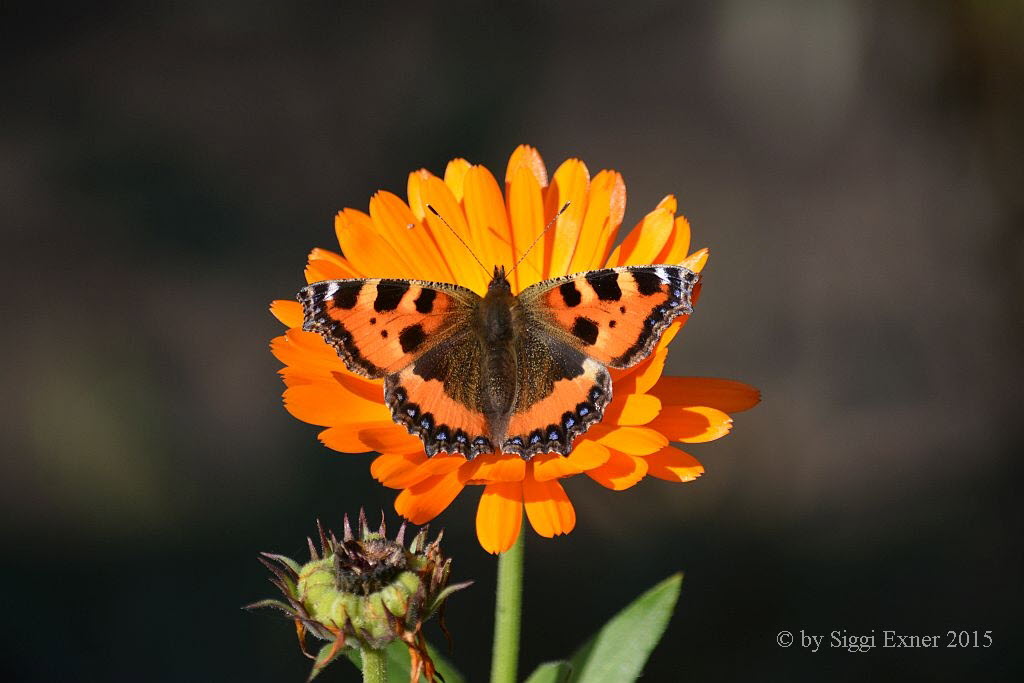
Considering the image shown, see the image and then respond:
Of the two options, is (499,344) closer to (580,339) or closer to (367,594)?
(580,339)

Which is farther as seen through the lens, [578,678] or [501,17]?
[501,17]

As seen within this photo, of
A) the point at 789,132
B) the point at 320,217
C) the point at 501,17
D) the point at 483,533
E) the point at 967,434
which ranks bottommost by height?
the point at 483,533

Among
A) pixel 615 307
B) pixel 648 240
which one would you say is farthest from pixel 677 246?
pixel 615 307

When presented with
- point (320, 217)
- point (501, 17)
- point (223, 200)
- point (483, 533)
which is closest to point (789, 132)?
point (501, 17)

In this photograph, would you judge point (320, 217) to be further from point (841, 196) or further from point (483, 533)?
point (483, 533)

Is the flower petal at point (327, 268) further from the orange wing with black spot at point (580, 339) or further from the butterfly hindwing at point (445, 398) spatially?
the orange wing with black spot at point (580, 339)

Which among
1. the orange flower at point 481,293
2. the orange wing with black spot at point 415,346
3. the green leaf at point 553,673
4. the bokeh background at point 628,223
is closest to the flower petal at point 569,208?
the orange flower at point 481,293
